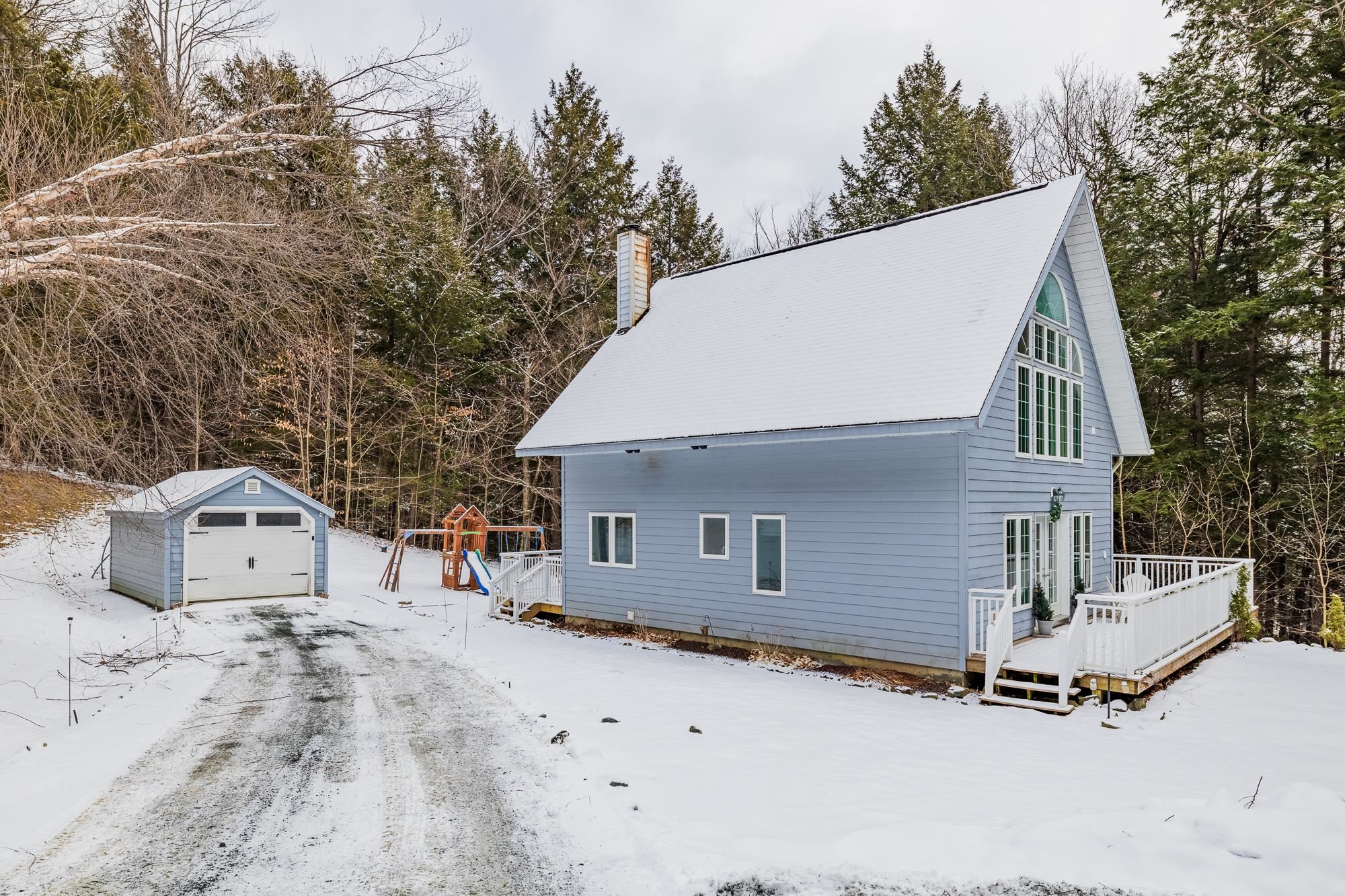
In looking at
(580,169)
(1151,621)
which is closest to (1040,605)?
(1151,621)

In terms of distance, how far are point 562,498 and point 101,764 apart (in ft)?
28.7

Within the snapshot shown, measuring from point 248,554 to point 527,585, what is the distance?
6739 mm

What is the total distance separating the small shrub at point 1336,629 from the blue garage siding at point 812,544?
29.7ft

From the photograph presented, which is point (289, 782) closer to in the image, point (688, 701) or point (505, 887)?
point (505, 887)

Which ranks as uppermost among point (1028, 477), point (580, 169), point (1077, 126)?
point (580, 169)

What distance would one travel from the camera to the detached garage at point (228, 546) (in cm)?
1583

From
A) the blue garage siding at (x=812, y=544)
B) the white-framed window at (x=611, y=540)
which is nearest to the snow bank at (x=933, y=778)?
the blue garage siding at (x=812, y=544)

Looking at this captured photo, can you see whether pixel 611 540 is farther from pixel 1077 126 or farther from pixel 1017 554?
pixel 1077 126

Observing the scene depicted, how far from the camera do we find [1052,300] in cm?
1221

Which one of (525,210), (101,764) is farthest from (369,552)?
(101,764)

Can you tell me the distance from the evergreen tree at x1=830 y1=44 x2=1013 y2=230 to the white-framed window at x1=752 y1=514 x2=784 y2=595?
1741 centimetres

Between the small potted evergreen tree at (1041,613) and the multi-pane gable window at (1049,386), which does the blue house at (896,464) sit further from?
the small potted evergreen tree at (1041,613)

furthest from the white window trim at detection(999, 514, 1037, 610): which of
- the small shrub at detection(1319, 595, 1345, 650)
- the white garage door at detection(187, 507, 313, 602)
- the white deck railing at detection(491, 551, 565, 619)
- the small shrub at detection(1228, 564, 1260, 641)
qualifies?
the white garage door at detection(187, 507, 313, 602)

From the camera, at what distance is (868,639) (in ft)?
34.1
